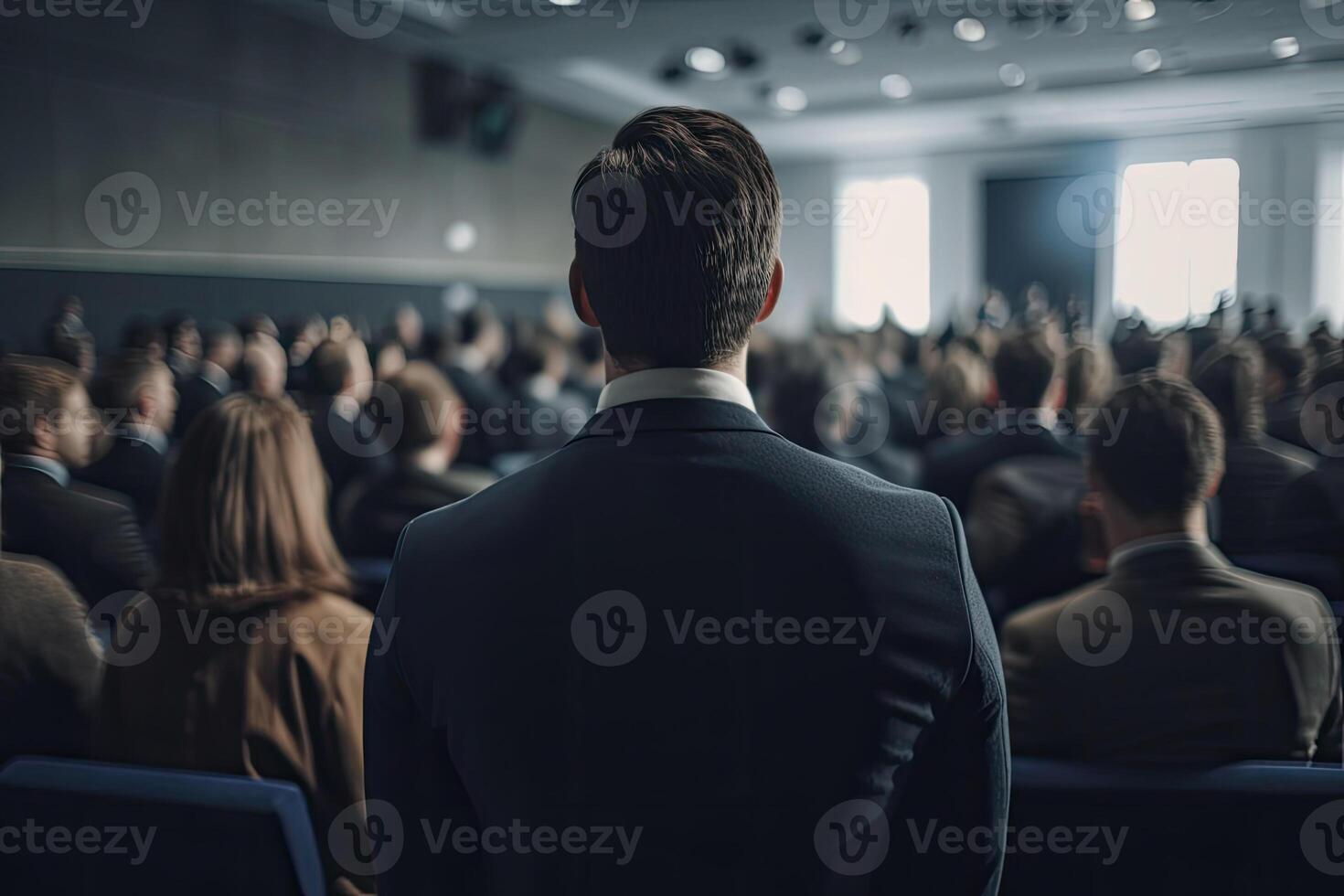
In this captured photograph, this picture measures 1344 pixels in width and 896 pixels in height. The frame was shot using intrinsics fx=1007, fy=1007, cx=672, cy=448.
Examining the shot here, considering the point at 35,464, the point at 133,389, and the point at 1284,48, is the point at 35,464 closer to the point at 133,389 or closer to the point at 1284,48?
the point at 133,389

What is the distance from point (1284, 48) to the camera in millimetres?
8344

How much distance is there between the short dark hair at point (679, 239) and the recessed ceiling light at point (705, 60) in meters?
8.62

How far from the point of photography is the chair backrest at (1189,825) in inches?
48.4

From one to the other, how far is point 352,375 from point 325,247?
5142 millimetres

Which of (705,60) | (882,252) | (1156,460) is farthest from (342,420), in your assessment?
(882,252)

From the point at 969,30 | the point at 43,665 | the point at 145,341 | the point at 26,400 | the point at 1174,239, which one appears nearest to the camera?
the point at 43,665

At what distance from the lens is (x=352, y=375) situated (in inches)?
157

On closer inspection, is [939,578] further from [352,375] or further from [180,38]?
[180,38]

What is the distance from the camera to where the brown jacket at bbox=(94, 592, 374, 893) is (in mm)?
1611

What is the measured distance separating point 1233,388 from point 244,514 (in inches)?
102

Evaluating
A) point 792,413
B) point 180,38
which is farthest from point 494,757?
point 180,38

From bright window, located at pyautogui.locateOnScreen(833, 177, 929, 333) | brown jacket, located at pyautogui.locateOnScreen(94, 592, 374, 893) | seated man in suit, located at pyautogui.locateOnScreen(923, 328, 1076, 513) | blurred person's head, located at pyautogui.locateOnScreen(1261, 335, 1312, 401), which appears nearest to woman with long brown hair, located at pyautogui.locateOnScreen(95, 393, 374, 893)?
brown jacket, located at pyautogui.locateOnScreen(94, 592, 374, 893)

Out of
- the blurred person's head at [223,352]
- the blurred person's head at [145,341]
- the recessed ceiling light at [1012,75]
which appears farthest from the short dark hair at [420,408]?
the recessed ceiling light at [1012,75]

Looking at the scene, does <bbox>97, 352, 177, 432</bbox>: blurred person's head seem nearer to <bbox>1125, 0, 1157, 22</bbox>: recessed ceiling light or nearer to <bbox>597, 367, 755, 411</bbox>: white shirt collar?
<bbox>597, 367, 755, 411</bbox>: white shirt collar
